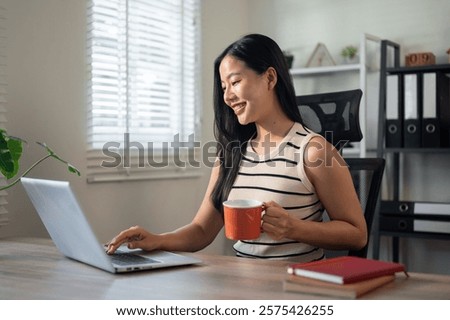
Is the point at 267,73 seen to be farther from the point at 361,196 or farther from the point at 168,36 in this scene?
the point at 168,36

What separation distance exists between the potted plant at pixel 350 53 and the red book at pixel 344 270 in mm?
2226

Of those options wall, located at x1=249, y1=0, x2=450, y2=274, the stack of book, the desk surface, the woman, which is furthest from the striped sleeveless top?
wall, located at x1=249, y1=0, x2=450, y2=274

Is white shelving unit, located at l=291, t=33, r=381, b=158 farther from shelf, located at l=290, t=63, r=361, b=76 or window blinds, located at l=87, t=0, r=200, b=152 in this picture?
window blinds, located at l=87, t=0, r=200, b=152

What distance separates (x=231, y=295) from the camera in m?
1.05

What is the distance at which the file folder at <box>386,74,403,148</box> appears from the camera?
2857mm

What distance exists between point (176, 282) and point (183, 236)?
51 centimetres

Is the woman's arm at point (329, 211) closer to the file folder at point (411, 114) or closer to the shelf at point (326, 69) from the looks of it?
the file folder at point (411, 114)

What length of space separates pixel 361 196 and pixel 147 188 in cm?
132

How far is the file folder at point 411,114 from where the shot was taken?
110 inches

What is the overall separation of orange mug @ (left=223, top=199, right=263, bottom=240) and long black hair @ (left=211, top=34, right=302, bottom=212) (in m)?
0.51

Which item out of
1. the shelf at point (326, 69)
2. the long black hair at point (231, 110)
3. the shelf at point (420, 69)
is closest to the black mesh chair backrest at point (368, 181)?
the long black hair at point (231, 110)

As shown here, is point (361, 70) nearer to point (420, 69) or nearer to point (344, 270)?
point (420, 69)

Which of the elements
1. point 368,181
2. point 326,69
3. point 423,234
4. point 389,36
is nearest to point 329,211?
point 368,181
